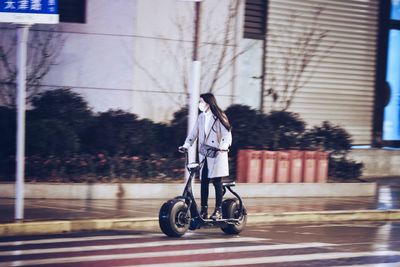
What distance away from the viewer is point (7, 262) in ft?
29.7

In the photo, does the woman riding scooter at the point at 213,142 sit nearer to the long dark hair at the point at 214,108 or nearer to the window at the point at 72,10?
the long dark hair at the point at 214,108

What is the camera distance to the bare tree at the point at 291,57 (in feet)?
67.3

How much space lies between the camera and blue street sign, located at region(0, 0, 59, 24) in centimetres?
1166

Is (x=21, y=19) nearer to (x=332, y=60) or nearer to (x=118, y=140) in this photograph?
(x=118, y=140)

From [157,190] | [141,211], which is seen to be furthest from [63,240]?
[157,190]

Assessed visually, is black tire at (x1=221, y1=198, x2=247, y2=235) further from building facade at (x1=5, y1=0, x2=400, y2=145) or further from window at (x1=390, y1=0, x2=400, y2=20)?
window at (x1=390, y1=0, x2=400, y2=20)

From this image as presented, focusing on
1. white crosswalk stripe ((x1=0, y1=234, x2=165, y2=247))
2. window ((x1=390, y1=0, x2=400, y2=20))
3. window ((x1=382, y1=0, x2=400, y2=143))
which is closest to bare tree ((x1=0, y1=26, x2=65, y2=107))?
white crosswalk stripe ((x1=0, y1=234, x2=165, y2=247))

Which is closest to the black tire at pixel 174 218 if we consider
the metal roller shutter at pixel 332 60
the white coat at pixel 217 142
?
the white coat at pixel 217 142

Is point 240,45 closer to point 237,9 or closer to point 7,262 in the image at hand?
point 237,9

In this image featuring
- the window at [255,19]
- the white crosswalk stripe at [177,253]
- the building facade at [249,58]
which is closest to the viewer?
the white crosswalk stripe at [177,253]

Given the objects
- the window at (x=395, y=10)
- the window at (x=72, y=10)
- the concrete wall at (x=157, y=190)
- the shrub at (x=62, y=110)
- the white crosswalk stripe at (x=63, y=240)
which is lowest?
the white crosswalk stripe at (x=63, y=240)

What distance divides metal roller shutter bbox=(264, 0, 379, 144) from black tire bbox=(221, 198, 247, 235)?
8.68 metres

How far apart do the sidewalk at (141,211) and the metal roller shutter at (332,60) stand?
4290mm

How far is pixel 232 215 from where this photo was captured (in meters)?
11.9
